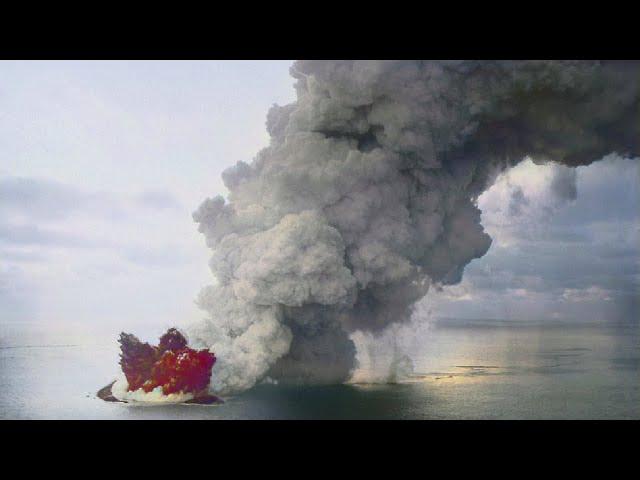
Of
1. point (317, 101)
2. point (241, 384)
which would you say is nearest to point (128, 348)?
point (241, 384)

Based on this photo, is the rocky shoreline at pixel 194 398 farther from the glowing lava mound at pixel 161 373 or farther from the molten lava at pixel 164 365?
the molten lava at pixel 164 365

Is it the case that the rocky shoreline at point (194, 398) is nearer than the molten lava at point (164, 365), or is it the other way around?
the rocky shoreline at point (194, 398)

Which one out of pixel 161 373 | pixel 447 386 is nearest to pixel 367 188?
pixel 447 386

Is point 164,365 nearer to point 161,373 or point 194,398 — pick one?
point 161,373

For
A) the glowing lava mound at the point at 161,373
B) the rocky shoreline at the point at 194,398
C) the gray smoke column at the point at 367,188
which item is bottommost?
the rocky shoreline at the point at 194,398

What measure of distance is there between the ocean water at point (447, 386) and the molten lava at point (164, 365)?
17.0 inches

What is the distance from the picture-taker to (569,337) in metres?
17.0

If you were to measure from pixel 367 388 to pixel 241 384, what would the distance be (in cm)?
298

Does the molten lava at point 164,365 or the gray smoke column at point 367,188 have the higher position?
the gray smoke column at point 367,188

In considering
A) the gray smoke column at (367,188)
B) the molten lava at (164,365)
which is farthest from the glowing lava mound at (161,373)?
the gray smoke column at (367,188)

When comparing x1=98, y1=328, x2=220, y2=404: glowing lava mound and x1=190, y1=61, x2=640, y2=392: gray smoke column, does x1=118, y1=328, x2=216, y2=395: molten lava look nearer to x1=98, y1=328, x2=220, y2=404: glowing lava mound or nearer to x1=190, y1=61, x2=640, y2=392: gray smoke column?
x1=98, y1=328, x2=220, y2=404: glowing lava mound

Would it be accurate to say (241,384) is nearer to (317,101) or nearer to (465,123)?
(317,101)

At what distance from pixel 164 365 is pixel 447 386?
6.31 meters

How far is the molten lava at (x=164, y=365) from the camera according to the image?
16.1 meters
